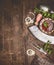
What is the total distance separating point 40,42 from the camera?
380cm

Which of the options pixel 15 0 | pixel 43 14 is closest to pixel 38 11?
pixel 43 14

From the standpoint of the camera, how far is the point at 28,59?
3.81 m

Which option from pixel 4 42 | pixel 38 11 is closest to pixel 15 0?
pixel 38 11

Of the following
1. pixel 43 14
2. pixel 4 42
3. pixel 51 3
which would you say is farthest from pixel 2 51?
pixel 51 3

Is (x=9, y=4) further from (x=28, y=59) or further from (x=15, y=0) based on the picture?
(x=28, y=59)

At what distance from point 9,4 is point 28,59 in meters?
1.09

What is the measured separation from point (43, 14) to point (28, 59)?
2.91 feet

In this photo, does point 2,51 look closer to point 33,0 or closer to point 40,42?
point 40,42

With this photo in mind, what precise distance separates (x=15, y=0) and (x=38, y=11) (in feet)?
1.58

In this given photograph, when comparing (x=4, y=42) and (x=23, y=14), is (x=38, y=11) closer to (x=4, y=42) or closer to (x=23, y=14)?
(x=23, y=14)

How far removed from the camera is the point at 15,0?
3881 mm

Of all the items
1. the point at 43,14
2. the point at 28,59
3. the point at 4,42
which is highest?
the point at 43,14

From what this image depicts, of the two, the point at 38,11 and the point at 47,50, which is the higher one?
the point at 38,11

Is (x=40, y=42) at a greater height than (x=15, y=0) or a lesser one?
lesser
